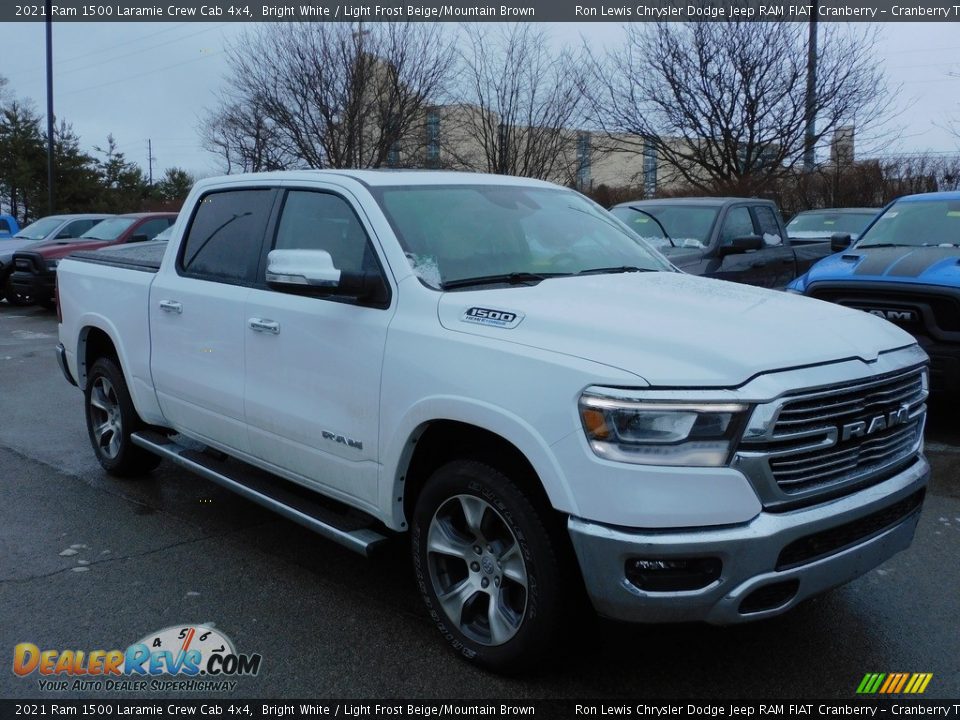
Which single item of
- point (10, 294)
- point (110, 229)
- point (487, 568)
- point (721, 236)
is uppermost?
point (110, 229)

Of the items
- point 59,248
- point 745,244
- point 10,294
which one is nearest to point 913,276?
point 745,244

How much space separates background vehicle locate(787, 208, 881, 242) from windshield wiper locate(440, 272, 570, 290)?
1031cm

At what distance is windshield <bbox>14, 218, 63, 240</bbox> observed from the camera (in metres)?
18.5

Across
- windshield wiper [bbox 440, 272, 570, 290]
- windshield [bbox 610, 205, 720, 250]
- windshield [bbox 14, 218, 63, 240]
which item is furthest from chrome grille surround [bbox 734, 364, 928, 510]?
windshield [bbox 14, 218, 63, 240]

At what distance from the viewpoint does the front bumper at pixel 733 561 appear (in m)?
2.80

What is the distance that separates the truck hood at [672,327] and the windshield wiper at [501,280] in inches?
3.8

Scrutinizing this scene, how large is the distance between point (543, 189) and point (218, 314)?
1.82 metres

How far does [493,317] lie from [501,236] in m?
0.89

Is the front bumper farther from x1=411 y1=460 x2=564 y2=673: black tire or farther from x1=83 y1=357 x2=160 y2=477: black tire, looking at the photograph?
x1=83 y1=357 x2=160 y2=477: black tire

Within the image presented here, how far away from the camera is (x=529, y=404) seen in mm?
3041

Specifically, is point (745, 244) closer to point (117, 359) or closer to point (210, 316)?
point (210, 316)

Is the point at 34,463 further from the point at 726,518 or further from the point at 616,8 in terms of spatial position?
the point at 616,8

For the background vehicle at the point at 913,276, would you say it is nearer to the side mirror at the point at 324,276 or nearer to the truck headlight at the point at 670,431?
the truck headlight at the point at 670,431

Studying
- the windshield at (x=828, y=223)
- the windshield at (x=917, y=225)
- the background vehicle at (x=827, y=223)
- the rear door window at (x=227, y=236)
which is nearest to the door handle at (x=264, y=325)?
the rear door window at (x=227, y=236)
